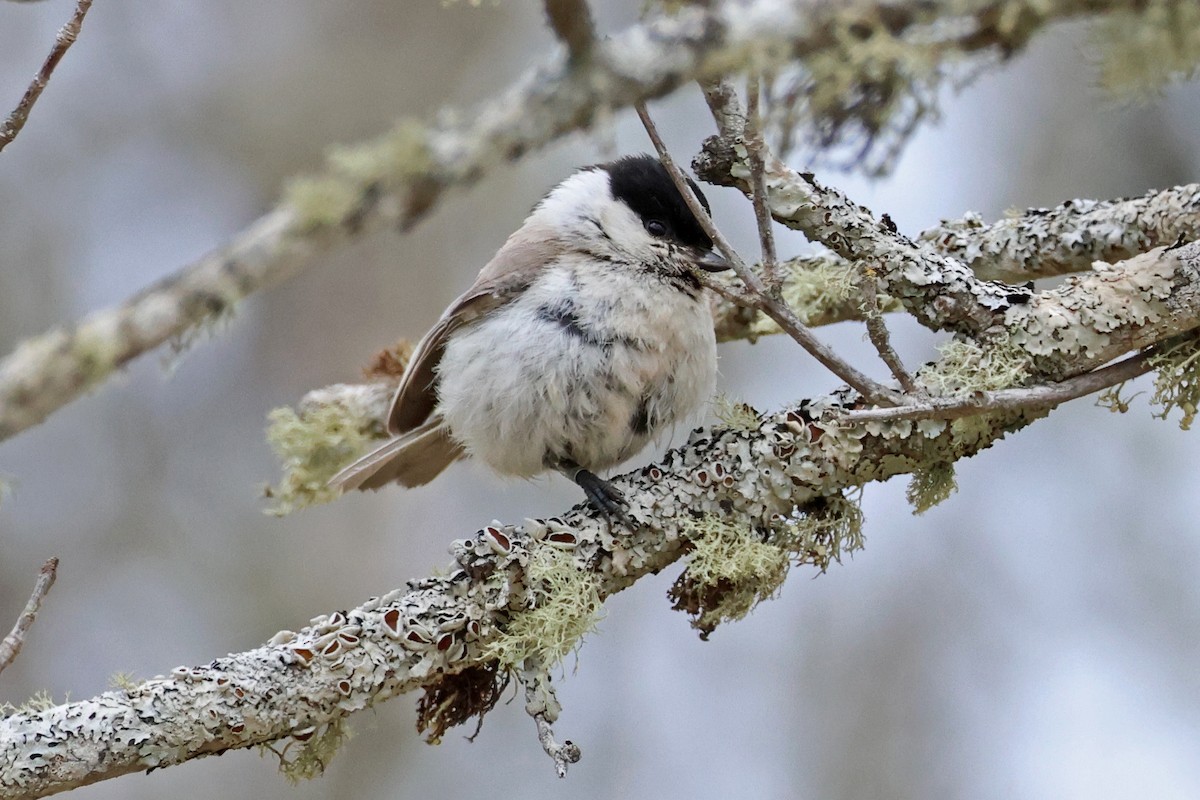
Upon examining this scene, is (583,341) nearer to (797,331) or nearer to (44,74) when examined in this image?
(797,331)

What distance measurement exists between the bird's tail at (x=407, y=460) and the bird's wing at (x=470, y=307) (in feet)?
0.21

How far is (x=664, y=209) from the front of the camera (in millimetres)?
3047

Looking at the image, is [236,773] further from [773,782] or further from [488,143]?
[488,143]

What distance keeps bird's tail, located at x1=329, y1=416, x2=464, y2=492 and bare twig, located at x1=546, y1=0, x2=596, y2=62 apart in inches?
87.0

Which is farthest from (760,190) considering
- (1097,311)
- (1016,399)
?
(1097,311)

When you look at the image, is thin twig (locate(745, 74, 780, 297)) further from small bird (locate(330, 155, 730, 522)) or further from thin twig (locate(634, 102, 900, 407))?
A: small bird (locate(330, 155, 730, 522))

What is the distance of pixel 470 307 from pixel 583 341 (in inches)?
17.0

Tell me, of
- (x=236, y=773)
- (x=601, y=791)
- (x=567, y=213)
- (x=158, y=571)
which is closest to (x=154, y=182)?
(x=158, y=571)

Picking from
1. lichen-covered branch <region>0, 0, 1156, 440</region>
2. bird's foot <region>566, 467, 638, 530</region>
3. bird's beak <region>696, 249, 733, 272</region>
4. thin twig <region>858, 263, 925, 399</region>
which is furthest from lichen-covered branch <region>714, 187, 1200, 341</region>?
lichen-covered branch <region>0, 0, 1156, 440</region>

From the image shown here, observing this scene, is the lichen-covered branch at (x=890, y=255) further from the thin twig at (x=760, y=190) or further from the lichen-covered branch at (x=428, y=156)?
the lichen-covered branch at (x=428, y=156)

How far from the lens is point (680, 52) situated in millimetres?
1070

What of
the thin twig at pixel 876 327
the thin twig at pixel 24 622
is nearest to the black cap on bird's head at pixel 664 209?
the thin twig at pixel 876 327

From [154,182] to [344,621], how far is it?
4540 millimetres

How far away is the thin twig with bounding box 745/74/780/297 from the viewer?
1.74 metres
